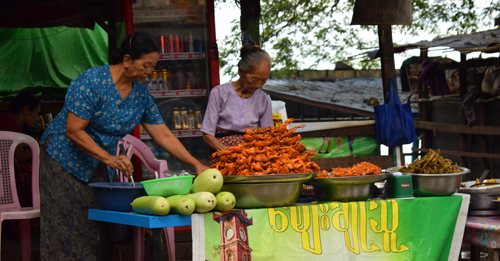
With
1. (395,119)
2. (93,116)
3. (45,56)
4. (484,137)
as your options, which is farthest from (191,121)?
(484,137)

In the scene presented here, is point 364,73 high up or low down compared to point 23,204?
up

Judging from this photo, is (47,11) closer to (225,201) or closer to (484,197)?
(225,201)

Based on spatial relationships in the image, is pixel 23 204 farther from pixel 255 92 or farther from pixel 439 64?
pixel 439 64

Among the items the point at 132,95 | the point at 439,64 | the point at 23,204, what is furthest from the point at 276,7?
the point at 132,95

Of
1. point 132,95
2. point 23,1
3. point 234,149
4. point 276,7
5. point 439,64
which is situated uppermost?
point 276,7

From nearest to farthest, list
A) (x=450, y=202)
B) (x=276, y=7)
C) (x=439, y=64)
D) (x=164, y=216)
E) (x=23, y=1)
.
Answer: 1. (x=164, y=216)
2. (x=450, y=202)
3. (x=23, y=1)
4. (x=439, y=64)
5. (x=276, y=7)

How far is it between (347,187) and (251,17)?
3.05 metres

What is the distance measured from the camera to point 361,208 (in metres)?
2.57

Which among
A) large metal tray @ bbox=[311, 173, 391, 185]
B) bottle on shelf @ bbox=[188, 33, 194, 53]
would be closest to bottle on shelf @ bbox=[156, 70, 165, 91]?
bottle on shelf @ bbox=[188, 33, 194, 53]

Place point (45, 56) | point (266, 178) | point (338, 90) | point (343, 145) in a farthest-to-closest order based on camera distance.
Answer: point (338, 90) → point (45, 56) → point (343, 145) → point (266, 178)

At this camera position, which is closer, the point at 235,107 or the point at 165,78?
the point at 235,107

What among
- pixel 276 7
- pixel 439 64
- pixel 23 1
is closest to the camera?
pixel 23 1

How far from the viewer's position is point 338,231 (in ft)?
8.25

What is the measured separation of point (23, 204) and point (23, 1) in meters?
2.78
